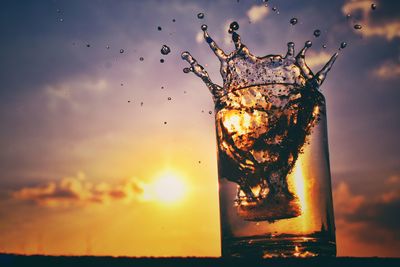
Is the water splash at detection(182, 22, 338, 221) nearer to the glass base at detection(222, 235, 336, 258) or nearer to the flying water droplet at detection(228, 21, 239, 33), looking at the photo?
the glass base at detection(222, 235, 336, 258)

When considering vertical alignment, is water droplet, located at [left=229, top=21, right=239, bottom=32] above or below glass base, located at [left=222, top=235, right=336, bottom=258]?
above

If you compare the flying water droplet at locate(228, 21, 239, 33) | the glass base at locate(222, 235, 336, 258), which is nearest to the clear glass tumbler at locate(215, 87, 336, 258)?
the glass base at locate(222, 235, 336, 258)

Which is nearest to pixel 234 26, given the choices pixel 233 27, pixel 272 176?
pixel 233 27

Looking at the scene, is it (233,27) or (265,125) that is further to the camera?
(233,27)

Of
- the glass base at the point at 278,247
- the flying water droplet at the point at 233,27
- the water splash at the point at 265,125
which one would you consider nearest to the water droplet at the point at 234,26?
the flying water droplet at the point at 233,27

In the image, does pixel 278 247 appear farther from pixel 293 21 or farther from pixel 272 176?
pixel 293 21

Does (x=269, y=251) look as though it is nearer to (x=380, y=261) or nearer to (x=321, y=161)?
(x=321, y=161)
